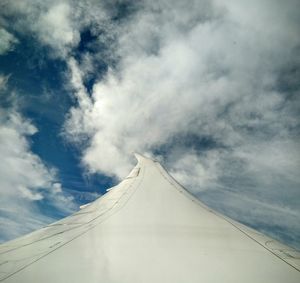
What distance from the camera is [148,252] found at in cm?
421

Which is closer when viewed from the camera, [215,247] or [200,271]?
[200,271]

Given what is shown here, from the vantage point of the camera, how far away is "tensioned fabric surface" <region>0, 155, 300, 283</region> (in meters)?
3.47

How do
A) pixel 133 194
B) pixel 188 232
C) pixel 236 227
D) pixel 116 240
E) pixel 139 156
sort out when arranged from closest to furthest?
1. pixel 116 240
2. pixel 188 232
3. pixel 236 227
4. pixel 133 194
5. pixel 139 156

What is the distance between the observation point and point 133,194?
7.41m

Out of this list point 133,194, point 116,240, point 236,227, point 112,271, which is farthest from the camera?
point 133,194

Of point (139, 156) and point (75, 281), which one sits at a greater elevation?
point (139, 156)

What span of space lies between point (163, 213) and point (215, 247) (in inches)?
67.4

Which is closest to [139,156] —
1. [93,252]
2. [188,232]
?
[188,232]

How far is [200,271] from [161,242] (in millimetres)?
1046

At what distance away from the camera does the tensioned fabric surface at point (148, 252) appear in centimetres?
347

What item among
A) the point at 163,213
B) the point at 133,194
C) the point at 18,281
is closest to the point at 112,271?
the point at 18,281

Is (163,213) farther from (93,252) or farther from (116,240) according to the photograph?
(93,252)

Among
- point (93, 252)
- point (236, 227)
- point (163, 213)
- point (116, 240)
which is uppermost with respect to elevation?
point (163, 213)

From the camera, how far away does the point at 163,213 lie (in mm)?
5953
